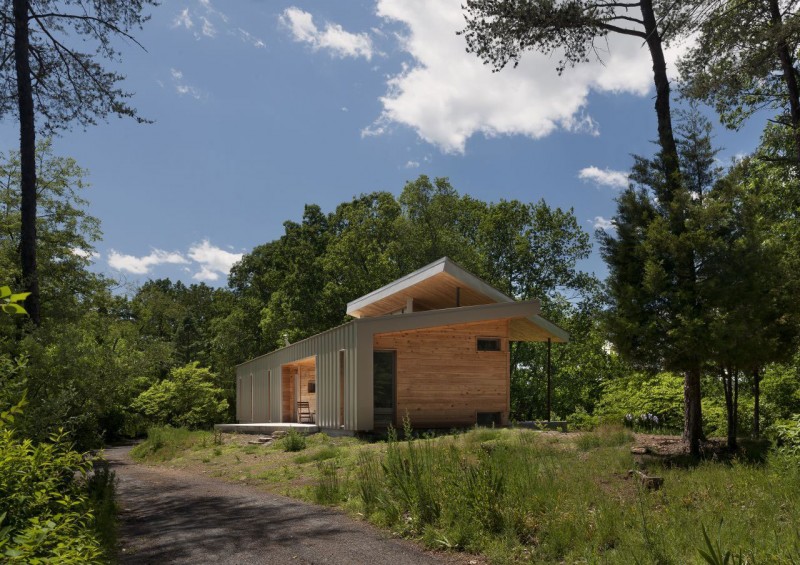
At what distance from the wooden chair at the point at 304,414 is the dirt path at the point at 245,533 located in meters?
12.0

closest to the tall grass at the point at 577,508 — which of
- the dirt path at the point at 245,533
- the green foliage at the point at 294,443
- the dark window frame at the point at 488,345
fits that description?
the dirt path at the point at 245,533

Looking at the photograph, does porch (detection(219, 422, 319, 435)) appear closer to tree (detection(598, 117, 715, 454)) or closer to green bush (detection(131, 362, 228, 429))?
green bush (detection(131, 362, 228, 429))

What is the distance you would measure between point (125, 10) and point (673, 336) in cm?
1176

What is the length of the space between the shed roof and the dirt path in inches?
375

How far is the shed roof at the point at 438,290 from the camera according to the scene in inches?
723

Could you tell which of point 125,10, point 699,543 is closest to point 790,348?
point 699,543

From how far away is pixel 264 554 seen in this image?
20.3 ft

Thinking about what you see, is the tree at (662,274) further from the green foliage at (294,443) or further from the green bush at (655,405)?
the green foliage at (294,443)

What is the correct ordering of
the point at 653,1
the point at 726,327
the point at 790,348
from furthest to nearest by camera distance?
the point at 653,1 < the point at 790,348 < the point at 726,327

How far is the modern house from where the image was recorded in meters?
16.4

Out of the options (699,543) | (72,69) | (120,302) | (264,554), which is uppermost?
(72,69)

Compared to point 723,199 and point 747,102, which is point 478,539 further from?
point 747,102

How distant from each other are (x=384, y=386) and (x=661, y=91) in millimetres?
9659

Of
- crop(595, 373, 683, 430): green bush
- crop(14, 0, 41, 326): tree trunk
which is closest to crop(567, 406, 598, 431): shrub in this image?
crop(595, 373, 683, 430): green bush
